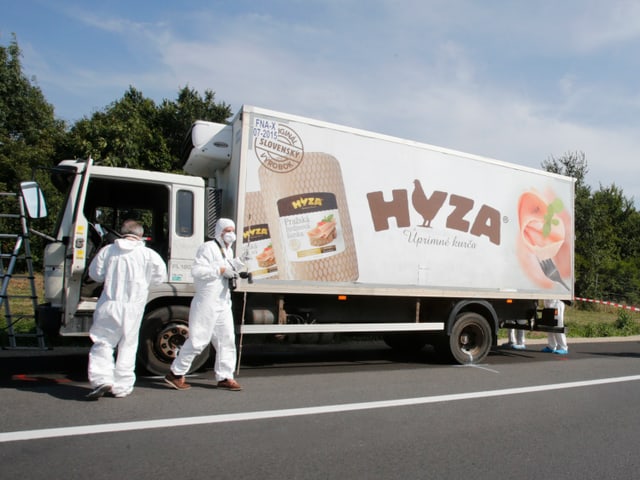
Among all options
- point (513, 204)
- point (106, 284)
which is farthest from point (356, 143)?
point (106, 284)

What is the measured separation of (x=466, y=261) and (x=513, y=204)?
4.55 ft

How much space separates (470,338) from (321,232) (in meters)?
3.29

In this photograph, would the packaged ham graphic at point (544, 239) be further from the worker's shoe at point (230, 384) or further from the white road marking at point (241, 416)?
the worker's shoe at point (230, 384)

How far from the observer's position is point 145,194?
6879 millimetres

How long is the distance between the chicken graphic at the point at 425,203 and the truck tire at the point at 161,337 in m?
3.56

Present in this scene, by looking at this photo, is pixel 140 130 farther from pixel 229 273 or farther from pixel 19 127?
pixel 229 273

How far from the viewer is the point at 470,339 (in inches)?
341

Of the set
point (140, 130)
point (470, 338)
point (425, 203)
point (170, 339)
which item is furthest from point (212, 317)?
point (140, 130)

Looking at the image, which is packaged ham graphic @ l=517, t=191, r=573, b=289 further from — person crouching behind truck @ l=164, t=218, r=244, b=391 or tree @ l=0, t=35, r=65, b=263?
tree @ l=0, t=35, r=65, b=263

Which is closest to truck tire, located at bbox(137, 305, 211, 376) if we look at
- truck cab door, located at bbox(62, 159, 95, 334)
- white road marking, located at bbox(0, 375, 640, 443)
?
truck cab door, located at bbox(62, 159, 95, 334)

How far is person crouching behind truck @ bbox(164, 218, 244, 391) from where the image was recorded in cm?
563

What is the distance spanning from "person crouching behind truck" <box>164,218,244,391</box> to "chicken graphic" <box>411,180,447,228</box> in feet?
10.1

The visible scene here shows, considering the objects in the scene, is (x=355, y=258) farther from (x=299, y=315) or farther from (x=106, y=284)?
(x=106, y=284)

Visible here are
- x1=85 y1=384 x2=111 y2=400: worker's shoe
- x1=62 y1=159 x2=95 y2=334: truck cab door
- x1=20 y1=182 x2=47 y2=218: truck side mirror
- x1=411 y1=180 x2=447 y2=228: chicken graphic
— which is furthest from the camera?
x1=411 y1=180 x2=447 y2=228: chicken graphic
